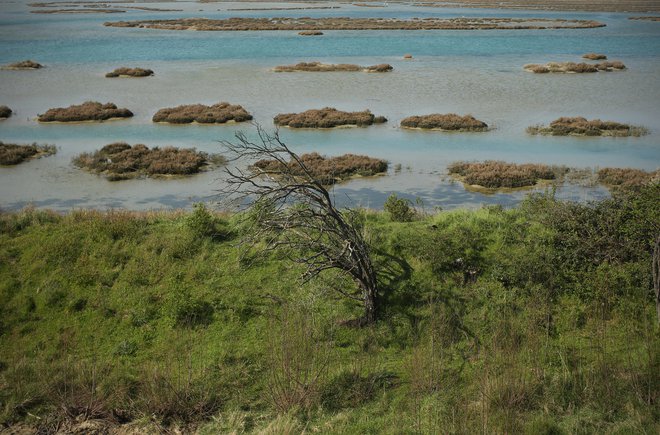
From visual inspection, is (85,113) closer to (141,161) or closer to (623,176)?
(141,161)

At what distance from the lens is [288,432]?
27.8 feet

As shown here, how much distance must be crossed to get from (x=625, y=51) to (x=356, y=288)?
57413mm

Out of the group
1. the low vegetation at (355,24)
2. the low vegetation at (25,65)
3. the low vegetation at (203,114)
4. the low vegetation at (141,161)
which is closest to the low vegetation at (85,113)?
the low vegetation at (203,114)

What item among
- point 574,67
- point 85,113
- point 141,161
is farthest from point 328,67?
point 141,161

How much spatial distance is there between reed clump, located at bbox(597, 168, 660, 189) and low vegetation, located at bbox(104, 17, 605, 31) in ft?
207

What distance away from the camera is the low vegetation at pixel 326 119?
32.6 m

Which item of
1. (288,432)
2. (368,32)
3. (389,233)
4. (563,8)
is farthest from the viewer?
(563,8)

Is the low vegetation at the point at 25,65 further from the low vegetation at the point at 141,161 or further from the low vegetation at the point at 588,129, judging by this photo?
the low vegetation at the point at 588,129

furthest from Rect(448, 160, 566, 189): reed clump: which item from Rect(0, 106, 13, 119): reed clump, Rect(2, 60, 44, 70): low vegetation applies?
Rect(2, 60, 44, 70): low vegetation

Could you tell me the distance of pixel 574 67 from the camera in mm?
49625

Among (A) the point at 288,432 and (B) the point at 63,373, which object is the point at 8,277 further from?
(A) the point at 288,432

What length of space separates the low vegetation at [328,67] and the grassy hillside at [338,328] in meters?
34.6

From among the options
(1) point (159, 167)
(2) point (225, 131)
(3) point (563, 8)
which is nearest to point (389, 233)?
(1) point (159, 167)

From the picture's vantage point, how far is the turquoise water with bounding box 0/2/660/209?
2409 cm
